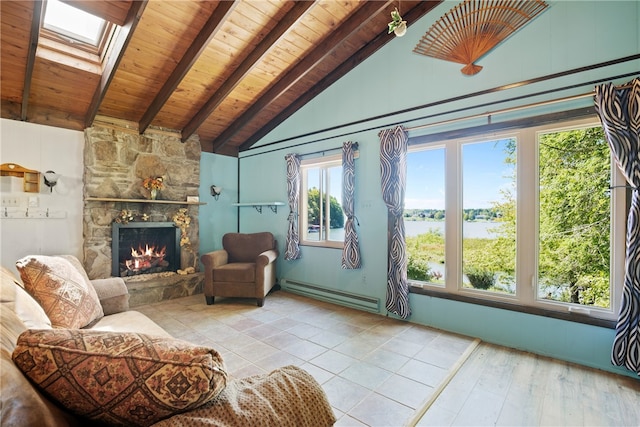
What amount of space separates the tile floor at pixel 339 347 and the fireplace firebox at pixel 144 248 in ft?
2.17

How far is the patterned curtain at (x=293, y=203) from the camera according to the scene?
14.5 ft

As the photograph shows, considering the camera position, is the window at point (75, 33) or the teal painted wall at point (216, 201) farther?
the teal painted wall at point (216, 201)

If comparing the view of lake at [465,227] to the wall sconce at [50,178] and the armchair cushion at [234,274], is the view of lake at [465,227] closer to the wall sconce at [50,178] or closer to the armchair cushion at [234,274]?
the armchair cushion at [234,274]

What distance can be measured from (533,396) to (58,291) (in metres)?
3.19

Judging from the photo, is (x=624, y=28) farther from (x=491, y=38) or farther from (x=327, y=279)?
(x=327, y=279)

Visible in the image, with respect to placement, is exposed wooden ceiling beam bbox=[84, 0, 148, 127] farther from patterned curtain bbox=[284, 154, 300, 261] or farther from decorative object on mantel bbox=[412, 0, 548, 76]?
decorative object on mantel bbox=[412, 0, 548, 76]

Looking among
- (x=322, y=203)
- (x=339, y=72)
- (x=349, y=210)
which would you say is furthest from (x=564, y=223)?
(x=339, y=72)

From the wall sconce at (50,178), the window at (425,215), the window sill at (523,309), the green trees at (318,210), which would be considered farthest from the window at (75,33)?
the window sill at (523,309)

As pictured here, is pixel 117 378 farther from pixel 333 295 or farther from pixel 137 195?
pixel 137 195

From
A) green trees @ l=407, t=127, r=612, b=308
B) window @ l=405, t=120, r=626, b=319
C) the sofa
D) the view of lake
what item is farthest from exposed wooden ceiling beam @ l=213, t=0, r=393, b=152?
the sofa

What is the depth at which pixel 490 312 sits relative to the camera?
2.79 m

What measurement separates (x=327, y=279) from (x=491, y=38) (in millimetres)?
3218

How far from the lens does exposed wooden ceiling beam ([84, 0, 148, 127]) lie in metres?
2.51

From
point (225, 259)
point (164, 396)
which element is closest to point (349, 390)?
point (164, 396)
